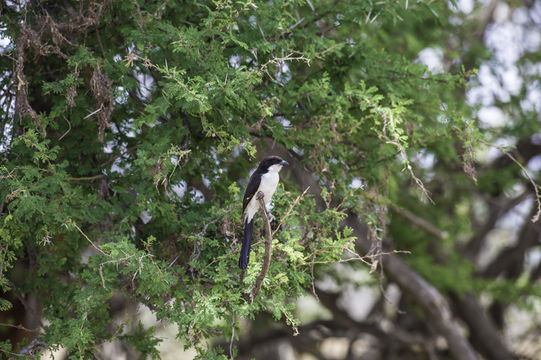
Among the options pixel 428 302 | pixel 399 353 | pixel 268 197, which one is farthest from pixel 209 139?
pixel 399 353

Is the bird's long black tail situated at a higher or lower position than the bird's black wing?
lower

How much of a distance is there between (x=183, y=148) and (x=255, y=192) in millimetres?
751

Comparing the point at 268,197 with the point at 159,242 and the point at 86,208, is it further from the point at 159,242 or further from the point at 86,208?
the point at 86,208

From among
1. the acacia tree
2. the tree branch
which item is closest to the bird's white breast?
the acacia tree

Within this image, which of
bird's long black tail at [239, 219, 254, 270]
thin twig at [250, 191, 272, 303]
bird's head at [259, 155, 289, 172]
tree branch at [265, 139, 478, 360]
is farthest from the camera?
tree branch at [265, 139, 478, 360]

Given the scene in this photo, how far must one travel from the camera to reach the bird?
4027 millimetres

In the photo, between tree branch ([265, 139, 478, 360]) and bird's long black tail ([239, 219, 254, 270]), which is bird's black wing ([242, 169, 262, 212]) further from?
tree branch ([265, 139, 478, 360])

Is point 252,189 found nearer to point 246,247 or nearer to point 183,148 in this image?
point 246,247

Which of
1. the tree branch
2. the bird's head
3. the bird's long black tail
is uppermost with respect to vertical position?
the bird's head

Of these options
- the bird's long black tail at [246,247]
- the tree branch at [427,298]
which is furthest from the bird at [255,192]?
the tree branch at [427,298]

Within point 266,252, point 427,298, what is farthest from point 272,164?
point 427,298

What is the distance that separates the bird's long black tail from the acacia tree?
0.40 ft

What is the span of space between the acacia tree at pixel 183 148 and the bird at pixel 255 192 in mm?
129

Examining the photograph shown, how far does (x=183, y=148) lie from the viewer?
446 cm
